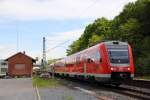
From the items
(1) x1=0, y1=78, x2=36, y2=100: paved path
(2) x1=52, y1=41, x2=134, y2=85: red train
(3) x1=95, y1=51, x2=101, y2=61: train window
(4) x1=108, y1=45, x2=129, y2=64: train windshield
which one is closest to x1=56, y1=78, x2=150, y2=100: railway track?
(2) x1=52, y1=41, x2=134, y2=85: red train

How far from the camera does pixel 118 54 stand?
32500 mm

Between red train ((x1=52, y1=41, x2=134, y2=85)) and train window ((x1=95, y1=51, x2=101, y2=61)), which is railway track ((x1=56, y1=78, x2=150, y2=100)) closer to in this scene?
red train ((x1=52, y1=41, x2=134, y2=85))

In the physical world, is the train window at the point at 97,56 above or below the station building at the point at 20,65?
below

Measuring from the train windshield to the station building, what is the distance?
251ft

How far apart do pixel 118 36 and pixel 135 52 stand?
8867mm

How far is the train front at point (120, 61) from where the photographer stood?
31672 mm

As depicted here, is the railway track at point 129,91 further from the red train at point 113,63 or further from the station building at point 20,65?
→ the station building at point 20,65

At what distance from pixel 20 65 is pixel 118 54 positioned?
80.5m

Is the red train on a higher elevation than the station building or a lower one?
lower

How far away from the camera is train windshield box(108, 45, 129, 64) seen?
3219 cm

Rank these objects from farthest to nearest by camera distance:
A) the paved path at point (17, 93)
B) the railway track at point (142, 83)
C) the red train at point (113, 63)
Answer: the railway track at point (142, 83), the red train at point (113, 63), the paved path at point (17, 93)

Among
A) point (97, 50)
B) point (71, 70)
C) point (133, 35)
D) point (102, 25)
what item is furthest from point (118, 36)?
point (97, 50)

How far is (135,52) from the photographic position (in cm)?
6938

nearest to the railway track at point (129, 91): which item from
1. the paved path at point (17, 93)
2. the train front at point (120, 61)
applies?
the train front at point (120, 61)
